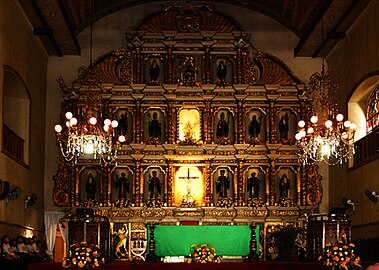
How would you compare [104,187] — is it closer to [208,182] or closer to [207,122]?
[208,182]

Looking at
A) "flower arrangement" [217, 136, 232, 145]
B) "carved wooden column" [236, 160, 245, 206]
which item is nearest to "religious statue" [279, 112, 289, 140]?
"carved wooden column" [236, 160, 245, 206]

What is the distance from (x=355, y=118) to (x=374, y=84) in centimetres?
158

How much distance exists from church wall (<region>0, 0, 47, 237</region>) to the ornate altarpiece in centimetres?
92

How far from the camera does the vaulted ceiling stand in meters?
21.2

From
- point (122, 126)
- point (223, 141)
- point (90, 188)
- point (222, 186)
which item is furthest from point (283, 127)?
point (90, 188)

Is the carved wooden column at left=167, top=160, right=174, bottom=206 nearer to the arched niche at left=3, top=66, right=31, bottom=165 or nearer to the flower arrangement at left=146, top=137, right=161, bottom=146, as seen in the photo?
the flower arrangement at left=146, top=137, right=161, bottom=146

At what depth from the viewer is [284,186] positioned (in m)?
25.0

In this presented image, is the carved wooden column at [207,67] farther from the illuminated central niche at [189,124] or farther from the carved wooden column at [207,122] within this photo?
the illuminated central niche at [189,124]

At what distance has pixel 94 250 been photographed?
1502 centimetres

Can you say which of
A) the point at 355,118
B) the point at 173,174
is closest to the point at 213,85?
the point at 173,174

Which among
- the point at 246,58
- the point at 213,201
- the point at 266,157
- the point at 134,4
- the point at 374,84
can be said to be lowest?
the point at 213,201

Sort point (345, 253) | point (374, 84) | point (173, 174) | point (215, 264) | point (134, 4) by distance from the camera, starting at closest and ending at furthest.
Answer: point (345, 253) → point (215, 264) → point (374, 84) → point (173, 174) → point (134, 4)

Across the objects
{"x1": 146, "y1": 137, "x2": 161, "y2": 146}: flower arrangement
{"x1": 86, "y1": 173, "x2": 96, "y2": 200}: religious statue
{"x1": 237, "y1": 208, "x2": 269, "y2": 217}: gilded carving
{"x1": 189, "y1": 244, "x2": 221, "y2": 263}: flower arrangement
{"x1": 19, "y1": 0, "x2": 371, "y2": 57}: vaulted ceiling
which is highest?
{"x1": 19, "y1": 0, "x2": 371, "y2": 57}: vaulted ceiling

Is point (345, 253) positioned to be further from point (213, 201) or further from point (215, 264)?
point (213, 201)
